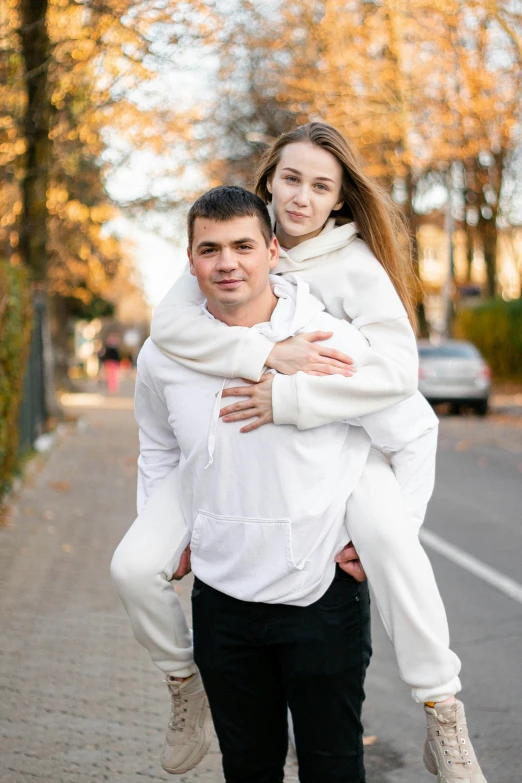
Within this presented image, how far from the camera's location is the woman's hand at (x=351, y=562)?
9.11ft

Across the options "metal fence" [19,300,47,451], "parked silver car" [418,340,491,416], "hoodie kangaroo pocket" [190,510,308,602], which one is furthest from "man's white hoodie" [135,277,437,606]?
"parked silver car" [418,340,491,416]

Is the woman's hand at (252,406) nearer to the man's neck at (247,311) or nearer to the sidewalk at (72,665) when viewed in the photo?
the man's neck at (247,311)

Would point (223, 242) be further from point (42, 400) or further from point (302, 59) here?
point (302, 59)

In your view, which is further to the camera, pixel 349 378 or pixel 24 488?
pixel 24 488

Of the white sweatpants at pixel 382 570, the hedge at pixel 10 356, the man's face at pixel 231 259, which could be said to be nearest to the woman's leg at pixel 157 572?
the white sweatpants at pixel 382 570

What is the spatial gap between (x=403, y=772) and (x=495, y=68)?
2340cm

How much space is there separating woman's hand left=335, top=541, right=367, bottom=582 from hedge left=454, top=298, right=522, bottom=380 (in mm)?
29516

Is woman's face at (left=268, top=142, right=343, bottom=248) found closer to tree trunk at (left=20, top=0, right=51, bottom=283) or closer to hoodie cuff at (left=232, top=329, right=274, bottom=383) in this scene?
hoodie cuff at (left=232, top=329, right=274, bottom=383)

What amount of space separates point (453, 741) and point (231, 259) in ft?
4.59

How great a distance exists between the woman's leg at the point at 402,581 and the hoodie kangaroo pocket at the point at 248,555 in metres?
0.20

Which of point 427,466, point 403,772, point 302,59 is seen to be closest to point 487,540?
point 403,772

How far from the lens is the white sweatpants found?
2.75 m

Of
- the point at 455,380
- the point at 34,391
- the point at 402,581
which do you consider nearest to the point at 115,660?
the point at 402,581

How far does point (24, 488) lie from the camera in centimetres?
1198
